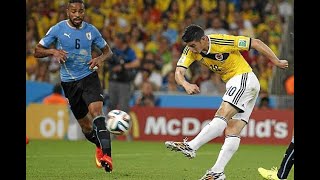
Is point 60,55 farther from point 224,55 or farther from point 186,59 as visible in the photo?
point 224,55

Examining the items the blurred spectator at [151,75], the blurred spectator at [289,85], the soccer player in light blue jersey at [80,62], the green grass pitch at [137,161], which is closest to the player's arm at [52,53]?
the soccer player in light blue jersey at [80,62]

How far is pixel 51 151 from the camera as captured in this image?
16.4 m

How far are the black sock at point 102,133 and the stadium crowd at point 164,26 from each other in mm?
9243

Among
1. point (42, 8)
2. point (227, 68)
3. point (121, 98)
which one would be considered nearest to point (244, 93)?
point (227, 68)

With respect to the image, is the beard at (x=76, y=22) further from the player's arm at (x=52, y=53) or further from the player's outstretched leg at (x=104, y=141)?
the player's outstretched leg at (x=104, y=141)

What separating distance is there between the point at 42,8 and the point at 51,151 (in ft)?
27.6

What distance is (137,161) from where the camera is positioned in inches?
559

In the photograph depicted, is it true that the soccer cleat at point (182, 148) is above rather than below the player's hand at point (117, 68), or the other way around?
below

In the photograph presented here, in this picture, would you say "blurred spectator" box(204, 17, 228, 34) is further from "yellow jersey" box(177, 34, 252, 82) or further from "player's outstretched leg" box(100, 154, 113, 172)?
"yellow jersey" box(177, 34, 252, 82)

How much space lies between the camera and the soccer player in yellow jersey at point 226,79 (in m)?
10.3
